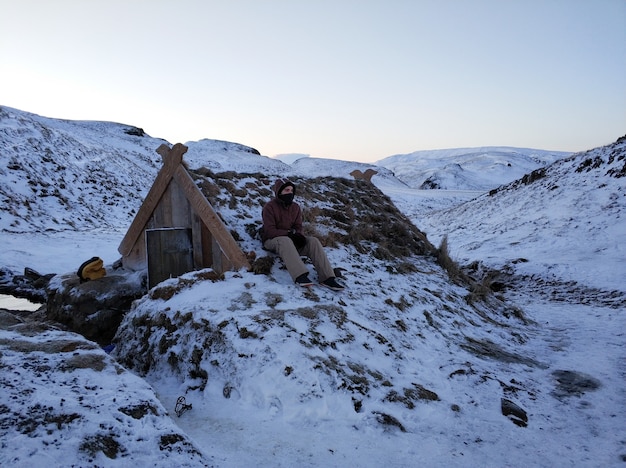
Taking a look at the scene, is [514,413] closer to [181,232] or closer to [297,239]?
[297,239]

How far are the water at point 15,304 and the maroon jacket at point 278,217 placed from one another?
631 centimetres

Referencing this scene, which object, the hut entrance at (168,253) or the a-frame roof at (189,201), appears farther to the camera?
the hut entrance at (168,253)

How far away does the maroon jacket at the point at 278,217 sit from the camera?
618 cm

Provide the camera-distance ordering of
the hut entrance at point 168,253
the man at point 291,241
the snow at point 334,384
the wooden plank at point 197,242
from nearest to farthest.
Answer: the snow at point 334,384 → the man at point 291,241 → the hut entrance at point 168,253 → the wooden plank at point 197,242

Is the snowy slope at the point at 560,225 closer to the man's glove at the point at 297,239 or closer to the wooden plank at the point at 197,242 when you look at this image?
the man's glove at the point at 297,239

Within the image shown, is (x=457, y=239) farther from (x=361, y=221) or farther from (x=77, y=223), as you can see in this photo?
(x=77, y=223)

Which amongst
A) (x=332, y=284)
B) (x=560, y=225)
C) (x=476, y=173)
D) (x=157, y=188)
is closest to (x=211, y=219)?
(x=157, y=188)

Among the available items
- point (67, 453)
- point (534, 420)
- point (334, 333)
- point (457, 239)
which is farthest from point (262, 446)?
point (457, 239)

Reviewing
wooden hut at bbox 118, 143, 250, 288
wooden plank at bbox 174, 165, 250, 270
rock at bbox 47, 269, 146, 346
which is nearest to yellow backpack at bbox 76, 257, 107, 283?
rock at bbox 47, 269, 146, 346

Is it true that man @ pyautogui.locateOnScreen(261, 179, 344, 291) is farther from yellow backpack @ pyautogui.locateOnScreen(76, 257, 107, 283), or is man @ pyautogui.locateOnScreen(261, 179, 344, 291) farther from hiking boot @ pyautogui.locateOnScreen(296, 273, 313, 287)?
yellow backpack @ pyautogui.locateOnScreen(76, 257, 107, 283)

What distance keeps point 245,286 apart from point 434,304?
3125 mm

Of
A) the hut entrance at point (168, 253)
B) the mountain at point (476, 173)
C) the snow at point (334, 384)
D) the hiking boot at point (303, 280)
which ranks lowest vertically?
the snow at point (334, 384)

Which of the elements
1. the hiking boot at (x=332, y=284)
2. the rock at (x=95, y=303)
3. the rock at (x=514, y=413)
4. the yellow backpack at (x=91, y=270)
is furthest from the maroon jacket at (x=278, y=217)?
the rock at (x=514, y=413)

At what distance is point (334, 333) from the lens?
482 cm
